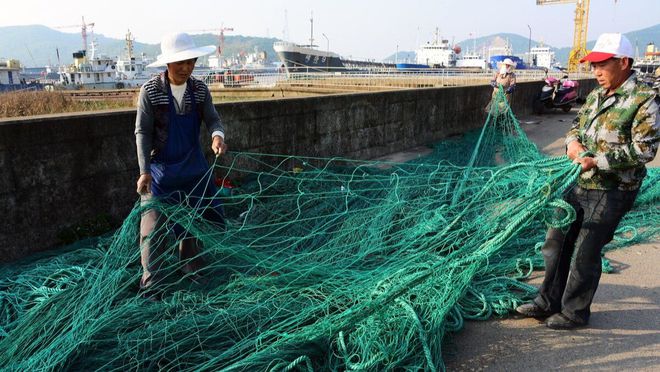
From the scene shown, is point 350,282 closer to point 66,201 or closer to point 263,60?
point 66,201

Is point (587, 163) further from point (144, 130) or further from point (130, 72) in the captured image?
point (130, 72)

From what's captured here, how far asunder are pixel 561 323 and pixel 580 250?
505 millimetres

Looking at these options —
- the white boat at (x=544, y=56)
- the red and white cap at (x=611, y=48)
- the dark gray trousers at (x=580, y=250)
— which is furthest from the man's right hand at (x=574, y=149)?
the white boat at (x=544, y=56)

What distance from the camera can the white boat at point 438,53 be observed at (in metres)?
67.9

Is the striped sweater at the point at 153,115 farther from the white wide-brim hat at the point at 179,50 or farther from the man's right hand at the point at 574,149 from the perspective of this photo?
the man's right hand at the point at 574,149

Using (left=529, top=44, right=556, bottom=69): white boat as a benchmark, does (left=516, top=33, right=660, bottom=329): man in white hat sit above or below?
below

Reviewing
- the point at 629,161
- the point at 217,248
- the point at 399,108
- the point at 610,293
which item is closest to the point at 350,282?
the point at 217,248

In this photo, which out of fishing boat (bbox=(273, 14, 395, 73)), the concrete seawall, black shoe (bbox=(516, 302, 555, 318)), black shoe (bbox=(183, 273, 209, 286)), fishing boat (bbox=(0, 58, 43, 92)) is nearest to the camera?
black shoe (bbox=(516, 302, 555, 318))

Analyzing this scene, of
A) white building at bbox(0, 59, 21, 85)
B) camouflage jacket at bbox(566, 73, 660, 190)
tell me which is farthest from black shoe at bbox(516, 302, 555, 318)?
white building at bbox(0, 59, 21, 85)

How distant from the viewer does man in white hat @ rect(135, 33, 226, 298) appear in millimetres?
2982

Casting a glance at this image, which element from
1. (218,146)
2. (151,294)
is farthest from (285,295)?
(218,146)

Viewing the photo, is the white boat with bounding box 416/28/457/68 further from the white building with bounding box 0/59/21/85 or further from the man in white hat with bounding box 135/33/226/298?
the man in white hat with bounding box 135/33/226/298

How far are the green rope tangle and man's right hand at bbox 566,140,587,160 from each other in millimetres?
63

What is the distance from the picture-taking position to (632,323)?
321cm
